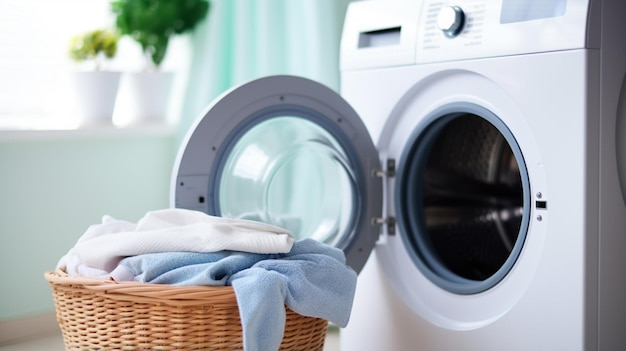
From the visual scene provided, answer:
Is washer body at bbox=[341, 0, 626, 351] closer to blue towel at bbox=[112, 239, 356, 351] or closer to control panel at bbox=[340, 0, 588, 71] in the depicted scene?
control panel at bbox=[340, 0, 588, 71]

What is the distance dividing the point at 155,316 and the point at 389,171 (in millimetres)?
655

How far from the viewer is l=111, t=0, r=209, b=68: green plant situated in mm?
2303

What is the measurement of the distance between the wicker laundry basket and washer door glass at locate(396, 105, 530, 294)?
1.48 feet

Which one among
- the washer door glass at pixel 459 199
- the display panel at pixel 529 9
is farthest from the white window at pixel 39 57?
the display panel at pixel 529 9

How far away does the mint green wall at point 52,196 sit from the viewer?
2115 mm

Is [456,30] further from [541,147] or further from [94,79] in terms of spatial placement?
[94,79]

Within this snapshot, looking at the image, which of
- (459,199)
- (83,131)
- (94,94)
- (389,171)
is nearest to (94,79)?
(94,94)

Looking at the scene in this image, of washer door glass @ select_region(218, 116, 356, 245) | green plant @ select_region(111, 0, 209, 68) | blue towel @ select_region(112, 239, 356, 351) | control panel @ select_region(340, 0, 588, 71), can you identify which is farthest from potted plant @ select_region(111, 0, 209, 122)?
blue towel @ select_region(112, 239, 356, 351)

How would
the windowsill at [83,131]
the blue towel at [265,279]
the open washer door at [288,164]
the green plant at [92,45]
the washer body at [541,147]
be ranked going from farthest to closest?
the green plant at [92,45]
the windowsill at [83,131]
the open washer door at [288,164]
the washer body at [541,147]
the blue towel at [265,279]

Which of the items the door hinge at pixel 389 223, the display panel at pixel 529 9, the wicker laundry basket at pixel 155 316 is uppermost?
the display panel at pixel 529 9

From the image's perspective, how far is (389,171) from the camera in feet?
5.71

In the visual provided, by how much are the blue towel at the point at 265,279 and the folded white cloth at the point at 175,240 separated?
0.02m

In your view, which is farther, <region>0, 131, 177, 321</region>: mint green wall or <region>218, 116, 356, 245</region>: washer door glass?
<region>0, 131, 177, 321</region>: mint green wall

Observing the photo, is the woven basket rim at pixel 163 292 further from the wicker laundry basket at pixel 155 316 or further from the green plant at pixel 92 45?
the green plant at pixel 92 45
